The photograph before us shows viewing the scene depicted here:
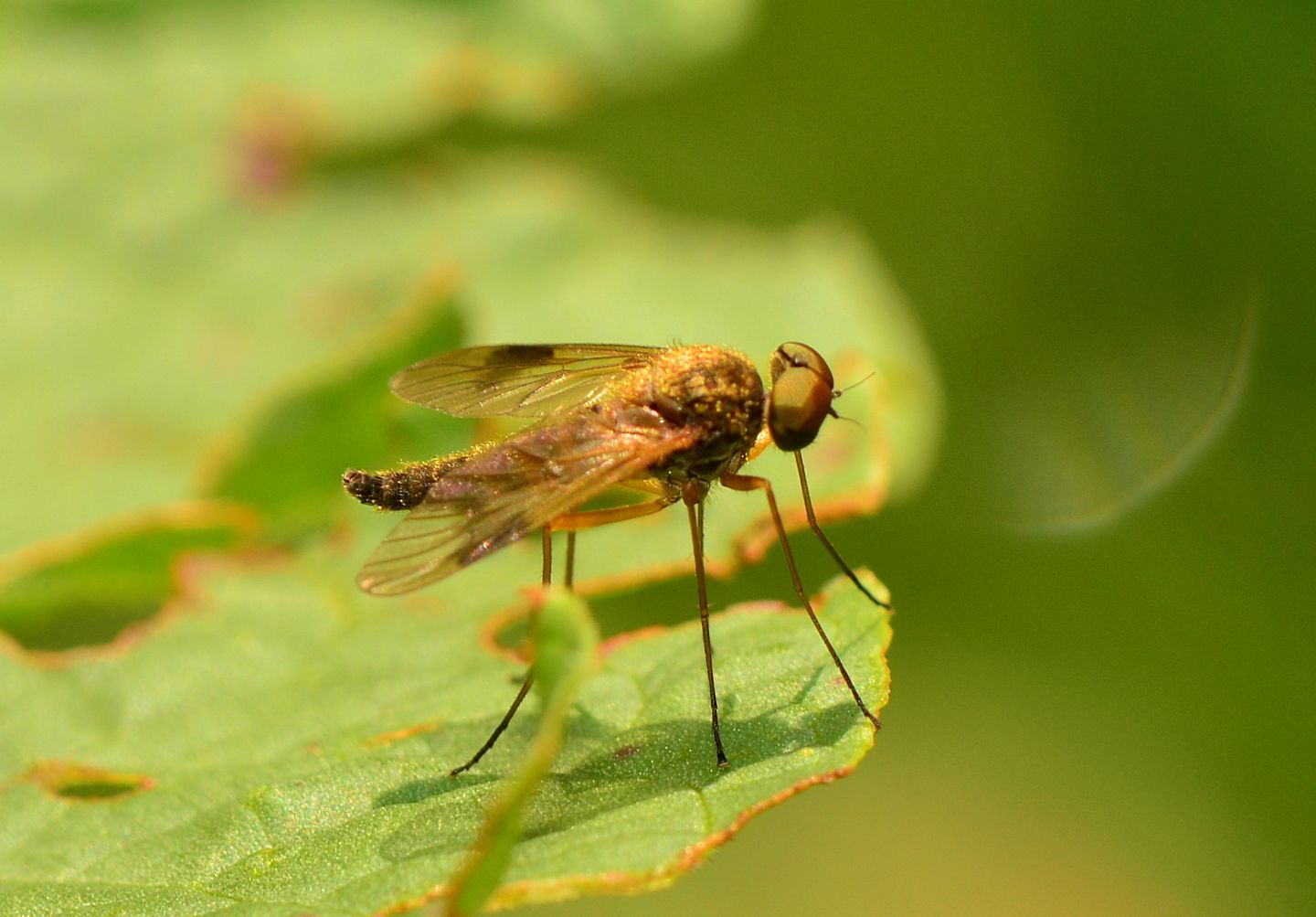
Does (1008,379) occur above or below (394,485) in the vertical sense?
below

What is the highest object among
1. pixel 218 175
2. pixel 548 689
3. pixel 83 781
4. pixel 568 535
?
pixel 218 175

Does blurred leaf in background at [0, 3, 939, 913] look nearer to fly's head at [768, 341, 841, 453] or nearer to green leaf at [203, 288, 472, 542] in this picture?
green leaf at [203, 288, 472, 542]

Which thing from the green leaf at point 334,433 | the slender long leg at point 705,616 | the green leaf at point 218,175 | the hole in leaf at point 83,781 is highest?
the green leaf at point 218,175

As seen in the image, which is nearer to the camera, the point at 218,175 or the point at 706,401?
the point at 706,401

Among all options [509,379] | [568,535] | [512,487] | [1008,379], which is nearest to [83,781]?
[512,487]

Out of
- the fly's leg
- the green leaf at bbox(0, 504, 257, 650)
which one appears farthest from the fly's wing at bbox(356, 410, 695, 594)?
the green leaf at bbox(0, 504, 257, 650)

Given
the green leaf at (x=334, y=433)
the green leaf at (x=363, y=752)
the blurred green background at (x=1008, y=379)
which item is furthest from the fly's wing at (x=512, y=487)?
the blurred green background at (x=1008, y=379)

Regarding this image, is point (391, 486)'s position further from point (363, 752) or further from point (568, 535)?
point (363, 752)

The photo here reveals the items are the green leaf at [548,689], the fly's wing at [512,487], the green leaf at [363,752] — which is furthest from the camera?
the fly's wing at [512,487]

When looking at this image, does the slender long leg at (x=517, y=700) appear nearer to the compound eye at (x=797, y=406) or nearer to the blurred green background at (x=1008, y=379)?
the compound eye at (x=797, y=406)
